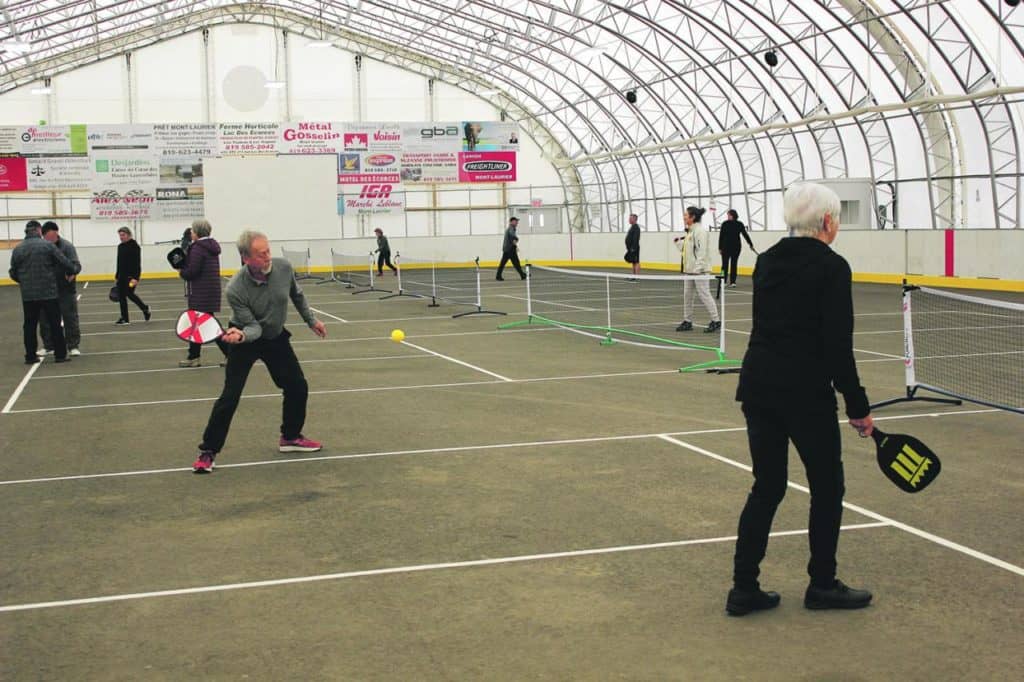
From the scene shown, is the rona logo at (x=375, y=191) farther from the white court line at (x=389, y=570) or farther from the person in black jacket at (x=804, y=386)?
the person in black jacket at (x=804, y=386)

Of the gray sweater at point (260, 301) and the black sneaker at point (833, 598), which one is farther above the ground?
the gray sweater at point (260, 301)

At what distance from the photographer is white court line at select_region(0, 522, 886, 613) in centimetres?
579

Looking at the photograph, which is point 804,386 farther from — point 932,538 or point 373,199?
point 373,199

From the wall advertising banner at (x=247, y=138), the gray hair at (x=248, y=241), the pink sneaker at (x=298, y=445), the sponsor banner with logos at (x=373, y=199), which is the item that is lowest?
the pink sneaker at (x=298, y=445)

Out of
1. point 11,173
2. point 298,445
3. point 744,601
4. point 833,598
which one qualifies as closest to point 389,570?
point 744,601

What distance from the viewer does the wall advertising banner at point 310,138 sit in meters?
47.5

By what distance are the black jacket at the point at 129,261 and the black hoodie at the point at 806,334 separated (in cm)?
1756

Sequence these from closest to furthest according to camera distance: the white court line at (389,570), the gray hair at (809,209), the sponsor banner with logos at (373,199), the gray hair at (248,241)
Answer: the gray hair at (809,209) < the white court line at (389,570) < the gray hair at (248,241) < the sponsor banner with logos at (373,199)

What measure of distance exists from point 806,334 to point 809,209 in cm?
56

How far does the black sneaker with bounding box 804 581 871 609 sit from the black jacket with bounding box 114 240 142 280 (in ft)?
58.1

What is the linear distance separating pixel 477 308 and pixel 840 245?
44.5 ft

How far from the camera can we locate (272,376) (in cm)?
938

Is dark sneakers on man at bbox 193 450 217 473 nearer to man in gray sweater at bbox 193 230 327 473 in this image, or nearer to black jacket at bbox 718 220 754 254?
man in gray sweater at bbox 193 230 327 473

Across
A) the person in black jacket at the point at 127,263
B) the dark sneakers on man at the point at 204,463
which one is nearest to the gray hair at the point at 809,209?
the dark sneakers on man at the point at 204,463
